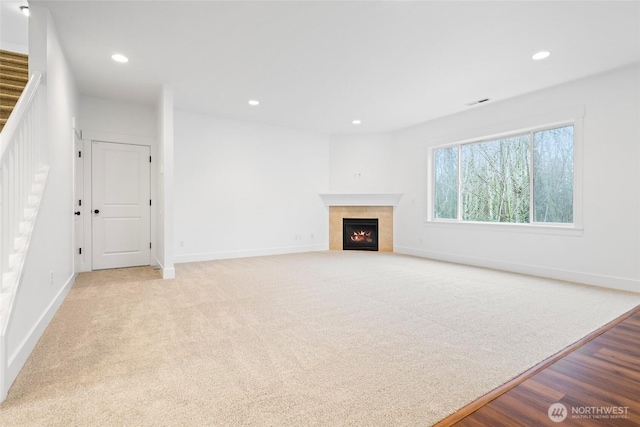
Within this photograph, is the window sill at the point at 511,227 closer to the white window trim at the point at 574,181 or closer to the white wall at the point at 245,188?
the white window trim at the point at 574,181

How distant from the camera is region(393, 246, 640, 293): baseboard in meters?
3.76

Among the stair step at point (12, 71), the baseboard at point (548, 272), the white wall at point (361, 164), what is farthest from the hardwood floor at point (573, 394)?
the white wall at point (361, 164)

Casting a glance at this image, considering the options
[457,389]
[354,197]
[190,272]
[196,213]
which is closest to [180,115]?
[196,213]

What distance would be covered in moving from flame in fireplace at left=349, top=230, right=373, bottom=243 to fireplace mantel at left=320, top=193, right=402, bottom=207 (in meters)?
0.66

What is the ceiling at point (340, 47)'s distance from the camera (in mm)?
2689

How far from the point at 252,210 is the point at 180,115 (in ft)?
6.93

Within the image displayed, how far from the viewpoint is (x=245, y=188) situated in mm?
6180

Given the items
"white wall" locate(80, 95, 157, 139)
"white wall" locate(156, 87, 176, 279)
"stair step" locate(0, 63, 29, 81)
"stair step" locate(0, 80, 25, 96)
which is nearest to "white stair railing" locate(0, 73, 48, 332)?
"stair step" locate(0, 80, 25, 96)

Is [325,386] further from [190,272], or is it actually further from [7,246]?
[190,272]

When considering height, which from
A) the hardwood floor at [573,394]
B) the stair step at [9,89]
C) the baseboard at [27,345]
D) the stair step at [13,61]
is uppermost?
the stair step at [13,61]

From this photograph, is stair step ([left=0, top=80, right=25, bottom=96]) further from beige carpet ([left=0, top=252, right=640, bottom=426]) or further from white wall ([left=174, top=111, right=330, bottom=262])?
white wall ([left=174, top=111, right=330, bottom=262])

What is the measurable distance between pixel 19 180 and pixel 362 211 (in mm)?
5825

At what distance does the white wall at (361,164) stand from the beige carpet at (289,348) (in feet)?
11.0

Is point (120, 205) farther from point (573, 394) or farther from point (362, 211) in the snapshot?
point (573, 394)
